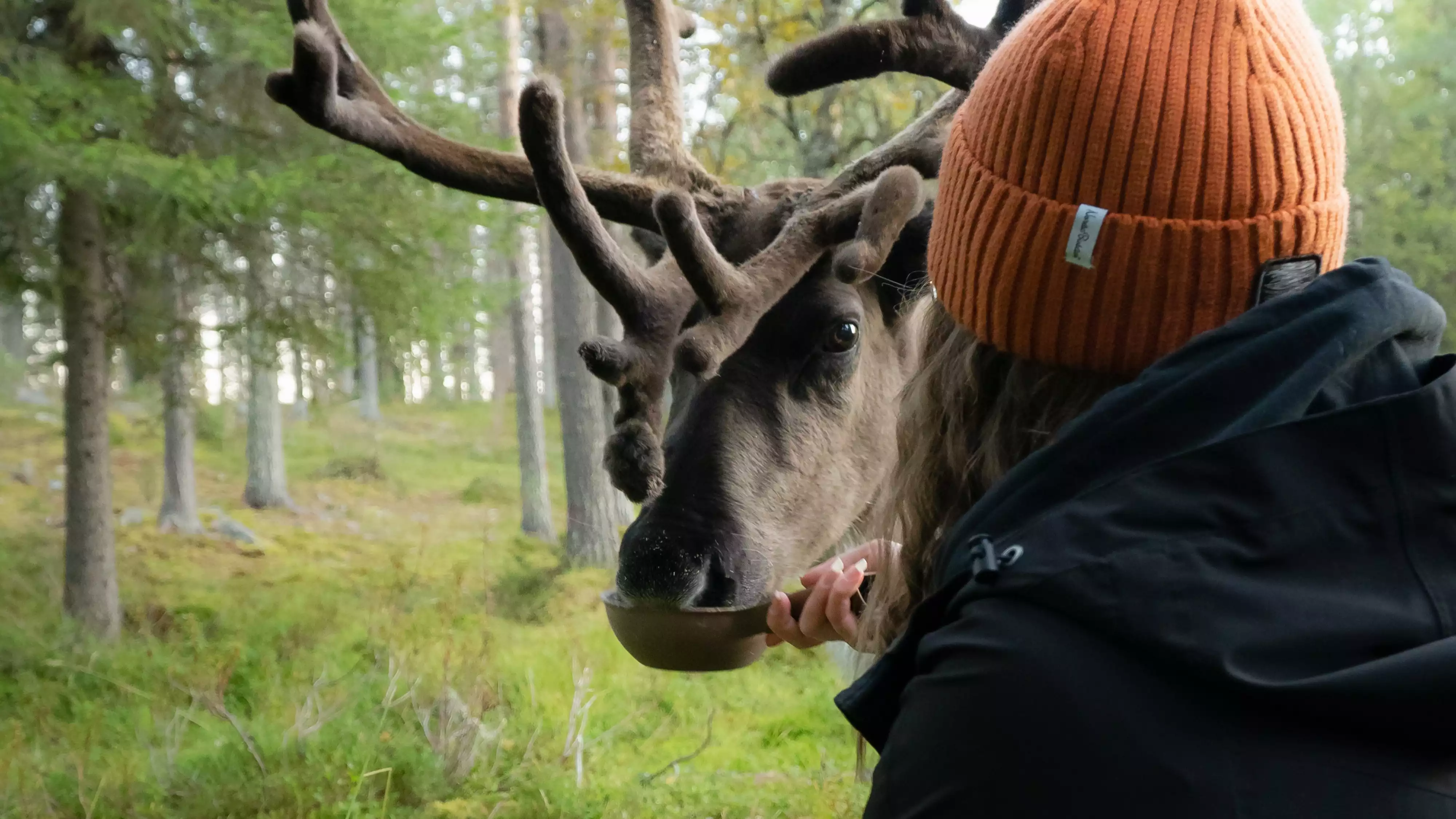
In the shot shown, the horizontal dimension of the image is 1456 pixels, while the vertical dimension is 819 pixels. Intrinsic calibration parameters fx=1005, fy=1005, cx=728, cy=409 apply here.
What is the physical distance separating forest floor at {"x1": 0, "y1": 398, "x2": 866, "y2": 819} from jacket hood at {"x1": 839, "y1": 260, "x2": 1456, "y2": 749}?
9.65ft

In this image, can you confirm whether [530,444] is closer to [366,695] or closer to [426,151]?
[366,695]

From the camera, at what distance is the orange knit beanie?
34.0 inches

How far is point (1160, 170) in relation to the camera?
34.0 inches

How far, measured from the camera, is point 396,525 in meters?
10.1

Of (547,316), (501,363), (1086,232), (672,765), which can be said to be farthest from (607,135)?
(501,363)

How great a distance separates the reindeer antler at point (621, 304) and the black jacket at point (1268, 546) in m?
0.97

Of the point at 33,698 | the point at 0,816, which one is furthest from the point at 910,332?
the point at 33,698

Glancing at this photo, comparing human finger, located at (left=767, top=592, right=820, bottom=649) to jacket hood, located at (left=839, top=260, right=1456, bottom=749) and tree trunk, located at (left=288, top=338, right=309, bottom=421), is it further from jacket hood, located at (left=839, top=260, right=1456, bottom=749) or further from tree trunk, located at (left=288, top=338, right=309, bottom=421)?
tree trunk, located at (left=288, top=338, right=309, bottom=421)

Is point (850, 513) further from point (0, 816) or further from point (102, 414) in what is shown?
point (102, 414)

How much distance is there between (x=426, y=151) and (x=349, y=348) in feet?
12.9

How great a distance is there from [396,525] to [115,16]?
5993mm

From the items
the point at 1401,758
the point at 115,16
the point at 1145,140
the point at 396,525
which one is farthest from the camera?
the point at 396,525

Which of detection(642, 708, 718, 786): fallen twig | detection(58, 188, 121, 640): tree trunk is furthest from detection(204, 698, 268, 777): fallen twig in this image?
detection(58, 188, 121, 640): tree trunk

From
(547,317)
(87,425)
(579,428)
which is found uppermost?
(547,317)
